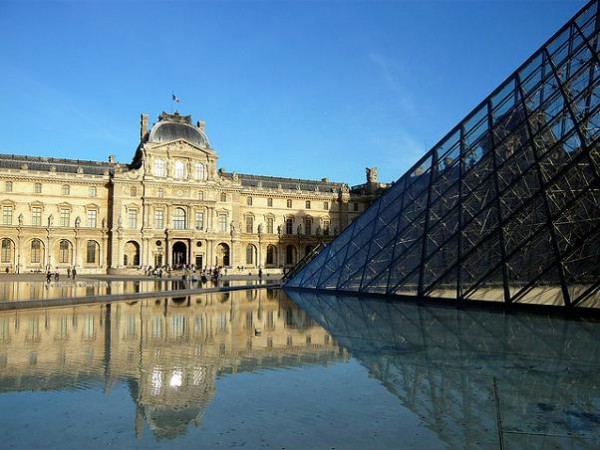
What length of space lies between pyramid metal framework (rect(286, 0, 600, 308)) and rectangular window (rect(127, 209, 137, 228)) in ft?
122

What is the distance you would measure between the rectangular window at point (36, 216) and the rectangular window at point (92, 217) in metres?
4.39

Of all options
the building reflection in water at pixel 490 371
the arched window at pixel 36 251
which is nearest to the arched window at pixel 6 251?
the arched window at pixel 36 251

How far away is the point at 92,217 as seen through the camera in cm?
5466

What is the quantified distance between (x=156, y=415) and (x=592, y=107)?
15.2m

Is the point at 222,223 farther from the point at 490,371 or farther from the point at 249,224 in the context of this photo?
the point at 490,371

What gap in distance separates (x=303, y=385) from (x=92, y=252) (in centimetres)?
5185

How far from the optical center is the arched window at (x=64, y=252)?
5331 centimetres

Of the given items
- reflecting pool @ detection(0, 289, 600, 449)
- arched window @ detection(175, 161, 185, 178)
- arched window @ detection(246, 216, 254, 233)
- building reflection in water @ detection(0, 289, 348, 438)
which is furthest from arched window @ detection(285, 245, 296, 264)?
reflecting pool @ detection(0, 289, 600, 449)

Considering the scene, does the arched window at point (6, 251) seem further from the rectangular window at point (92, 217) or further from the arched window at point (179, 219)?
the arched window at point (179, 219)

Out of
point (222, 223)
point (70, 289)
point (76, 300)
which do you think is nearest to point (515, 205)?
point (76, 300)

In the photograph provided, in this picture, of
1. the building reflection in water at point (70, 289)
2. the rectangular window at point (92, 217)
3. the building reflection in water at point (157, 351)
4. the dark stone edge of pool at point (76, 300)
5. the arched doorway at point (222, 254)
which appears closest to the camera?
the building reflection in water at point (157, 351)

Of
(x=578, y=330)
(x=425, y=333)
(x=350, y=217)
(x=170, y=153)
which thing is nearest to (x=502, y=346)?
(x=425, y=333)

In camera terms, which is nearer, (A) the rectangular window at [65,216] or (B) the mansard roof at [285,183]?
(A) the rectangular window at [65,216]

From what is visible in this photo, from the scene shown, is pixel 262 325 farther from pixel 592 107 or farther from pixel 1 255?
pixel 1 255
